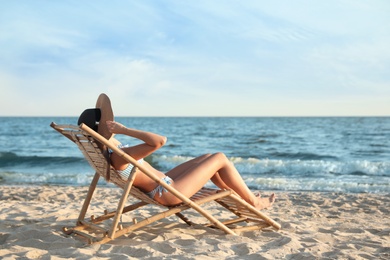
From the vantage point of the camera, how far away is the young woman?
375 centimetres

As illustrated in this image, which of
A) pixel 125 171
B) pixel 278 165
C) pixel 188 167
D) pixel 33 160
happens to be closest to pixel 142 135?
pixel 125 171

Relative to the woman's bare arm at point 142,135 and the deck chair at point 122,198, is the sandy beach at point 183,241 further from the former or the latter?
the woman's bare arm at point 142,135

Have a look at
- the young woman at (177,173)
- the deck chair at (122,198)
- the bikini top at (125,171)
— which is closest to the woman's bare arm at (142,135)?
the young woman at (177,173)

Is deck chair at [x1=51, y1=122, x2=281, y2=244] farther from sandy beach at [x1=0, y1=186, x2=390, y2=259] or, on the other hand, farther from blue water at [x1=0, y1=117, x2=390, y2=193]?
blue water at [x1=0, y1=117, x2=390, y2=193]

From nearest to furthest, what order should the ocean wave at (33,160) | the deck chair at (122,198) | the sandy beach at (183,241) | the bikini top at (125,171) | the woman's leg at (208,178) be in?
the sandy beach at (183,241) → the deck chair at (122,198) → the bikini top at (125,171) → the woman's leg at (208,178) → the ocean wave at (33,160)

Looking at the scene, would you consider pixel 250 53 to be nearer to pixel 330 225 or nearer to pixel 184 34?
pixel 184 34

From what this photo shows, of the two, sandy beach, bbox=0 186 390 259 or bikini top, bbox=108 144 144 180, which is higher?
bikini top, bbox=108 144 144 180

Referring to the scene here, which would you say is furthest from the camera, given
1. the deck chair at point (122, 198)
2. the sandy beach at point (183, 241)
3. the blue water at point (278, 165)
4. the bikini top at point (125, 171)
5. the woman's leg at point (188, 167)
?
the blue water at point (278, 165)

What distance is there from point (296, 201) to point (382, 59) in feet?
49.8

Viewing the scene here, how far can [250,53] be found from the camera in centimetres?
1823

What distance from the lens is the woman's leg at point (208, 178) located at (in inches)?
163

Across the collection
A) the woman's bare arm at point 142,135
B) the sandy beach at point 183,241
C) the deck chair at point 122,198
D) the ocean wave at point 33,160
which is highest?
the woman's bare arm at point 142,135

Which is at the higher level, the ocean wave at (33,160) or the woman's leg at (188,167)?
the woman's leg at (188,167)

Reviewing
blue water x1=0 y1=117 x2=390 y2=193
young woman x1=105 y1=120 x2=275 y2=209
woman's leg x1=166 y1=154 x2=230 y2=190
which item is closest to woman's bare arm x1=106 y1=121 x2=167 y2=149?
young woman x1=105 y1=120 x2=275 y2=209
